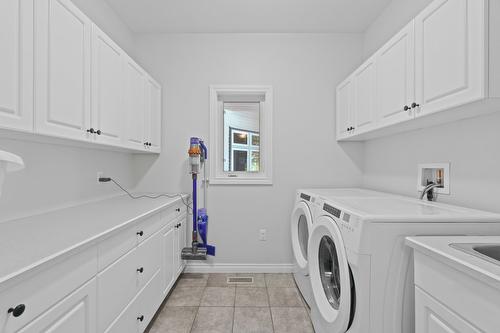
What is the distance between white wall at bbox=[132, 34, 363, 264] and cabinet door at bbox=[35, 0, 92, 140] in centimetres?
121

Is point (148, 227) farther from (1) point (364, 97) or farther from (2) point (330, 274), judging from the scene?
(1) point (364, 97)

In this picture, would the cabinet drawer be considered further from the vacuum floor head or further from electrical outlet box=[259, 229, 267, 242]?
electrical outlet box=[259, 229, 267, 242]

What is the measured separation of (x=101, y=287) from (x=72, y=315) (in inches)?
7.2

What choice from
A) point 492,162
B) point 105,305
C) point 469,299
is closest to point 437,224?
point 469,299

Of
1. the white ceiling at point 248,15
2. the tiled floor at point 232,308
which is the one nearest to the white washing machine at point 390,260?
the tiled floor at point 232,308

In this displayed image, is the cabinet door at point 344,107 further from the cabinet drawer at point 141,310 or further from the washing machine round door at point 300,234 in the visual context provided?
the cabinet drawer at point 141,310

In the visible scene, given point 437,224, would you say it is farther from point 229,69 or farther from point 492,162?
point 229,69

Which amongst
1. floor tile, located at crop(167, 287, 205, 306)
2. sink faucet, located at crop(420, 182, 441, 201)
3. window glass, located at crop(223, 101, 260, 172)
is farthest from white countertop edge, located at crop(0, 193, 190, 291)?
sink faucet, located at crop(420, 182, 441, 201)

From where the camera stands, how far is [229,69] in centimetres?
264

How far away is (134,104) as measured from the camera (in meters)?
2.08

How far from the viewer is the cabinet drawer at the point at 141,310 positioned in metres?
1.27

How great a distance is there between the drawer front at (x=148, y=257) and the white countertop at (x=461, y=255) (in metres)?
1.44

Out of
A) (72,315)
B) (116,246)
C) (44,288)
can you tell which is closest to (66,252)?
(44,288)

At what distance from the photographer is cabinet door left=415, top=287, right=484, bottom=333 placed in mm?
725
